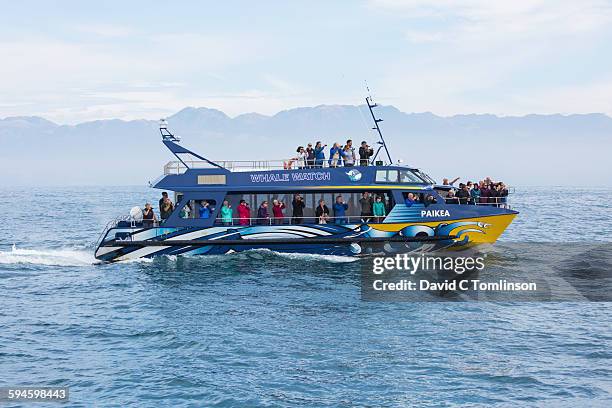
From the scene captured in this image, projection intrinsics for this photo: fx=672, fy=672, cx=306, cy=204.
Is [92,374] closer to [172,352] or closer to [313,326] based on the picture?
[172,352]

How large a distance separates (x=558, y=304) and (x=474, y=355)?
586 centimetres

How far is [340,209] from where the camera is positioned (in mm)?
25734

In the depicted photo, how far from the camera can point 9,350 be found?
1562 cm

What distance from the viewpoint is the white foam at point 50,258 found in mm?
27516

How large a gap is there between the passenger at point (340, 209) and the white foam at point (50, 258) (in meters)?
9.88

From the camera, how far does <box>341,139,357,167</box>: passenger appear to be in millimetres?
26172

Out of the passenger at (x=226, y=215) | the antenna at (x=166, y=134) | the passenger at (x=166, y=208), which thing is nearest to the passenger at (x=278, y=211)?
the passenger at (x=226, y=215)

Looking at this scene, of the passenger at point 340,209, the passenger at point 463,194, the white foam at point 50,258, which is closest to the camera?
the passenger at point 340,209

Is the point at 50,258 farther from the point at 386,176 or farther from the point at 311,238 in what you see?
the point at 386,176

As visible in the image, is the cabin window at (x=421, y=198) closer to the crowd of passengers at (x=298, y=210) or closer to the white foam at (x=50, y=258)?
the crowd of passengers at (x=298, y=210)

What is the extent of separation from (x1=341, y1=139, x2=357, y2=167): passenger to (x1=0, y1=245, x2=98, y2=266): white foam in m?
10.8

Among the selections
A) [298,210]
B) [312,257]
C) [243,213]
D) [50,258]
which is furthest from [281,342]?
[50,258]

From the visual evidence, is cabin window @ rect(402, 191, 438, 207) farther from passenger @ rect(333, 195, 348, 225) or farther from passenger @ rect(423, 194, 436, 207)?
passenger @ rect(333, 195, 348, 225)

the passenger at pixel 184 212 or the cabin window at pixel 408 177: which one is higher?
the cabin window at pixel 408 177
